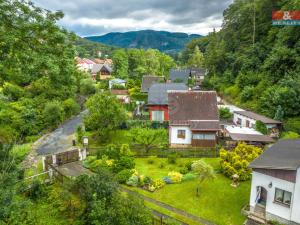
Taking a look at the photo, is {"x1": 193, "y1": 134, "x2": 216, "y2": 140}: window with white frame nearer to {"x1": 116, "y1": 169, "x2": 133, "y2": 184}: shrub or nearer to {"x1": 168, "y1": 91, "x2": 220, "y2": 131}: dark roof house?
{"x1": 168, "y1": 91, "x2": 220, "y2": 131}: dark roof house

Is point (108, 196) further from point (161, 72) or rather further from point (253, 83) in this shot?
point (161, 72)

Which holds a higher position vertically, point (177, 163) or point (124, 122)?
point (124, 122)

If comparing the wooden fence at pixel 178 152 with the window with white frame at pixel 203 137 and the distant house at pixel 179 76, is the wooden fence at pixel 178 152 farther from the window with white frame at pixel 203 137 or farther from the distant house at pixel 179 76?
the distant house at pixel 179 76

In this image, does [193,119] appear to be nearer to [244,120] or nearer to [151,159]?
[151,159]

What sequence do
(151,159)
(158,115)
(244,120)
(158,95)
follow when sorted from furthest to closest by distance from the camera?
(158,95), (158,115), (244,120), (151,159)

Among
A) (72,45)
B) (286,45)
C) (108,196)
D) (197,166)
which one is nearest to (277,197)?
(197,166)

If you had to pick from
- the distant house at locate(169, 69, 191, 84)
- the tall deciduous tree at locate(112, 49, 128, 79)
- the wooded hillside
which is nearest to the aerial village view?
the wooded hillside

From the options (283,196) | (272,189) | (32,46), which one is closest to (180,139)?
(272,189)
